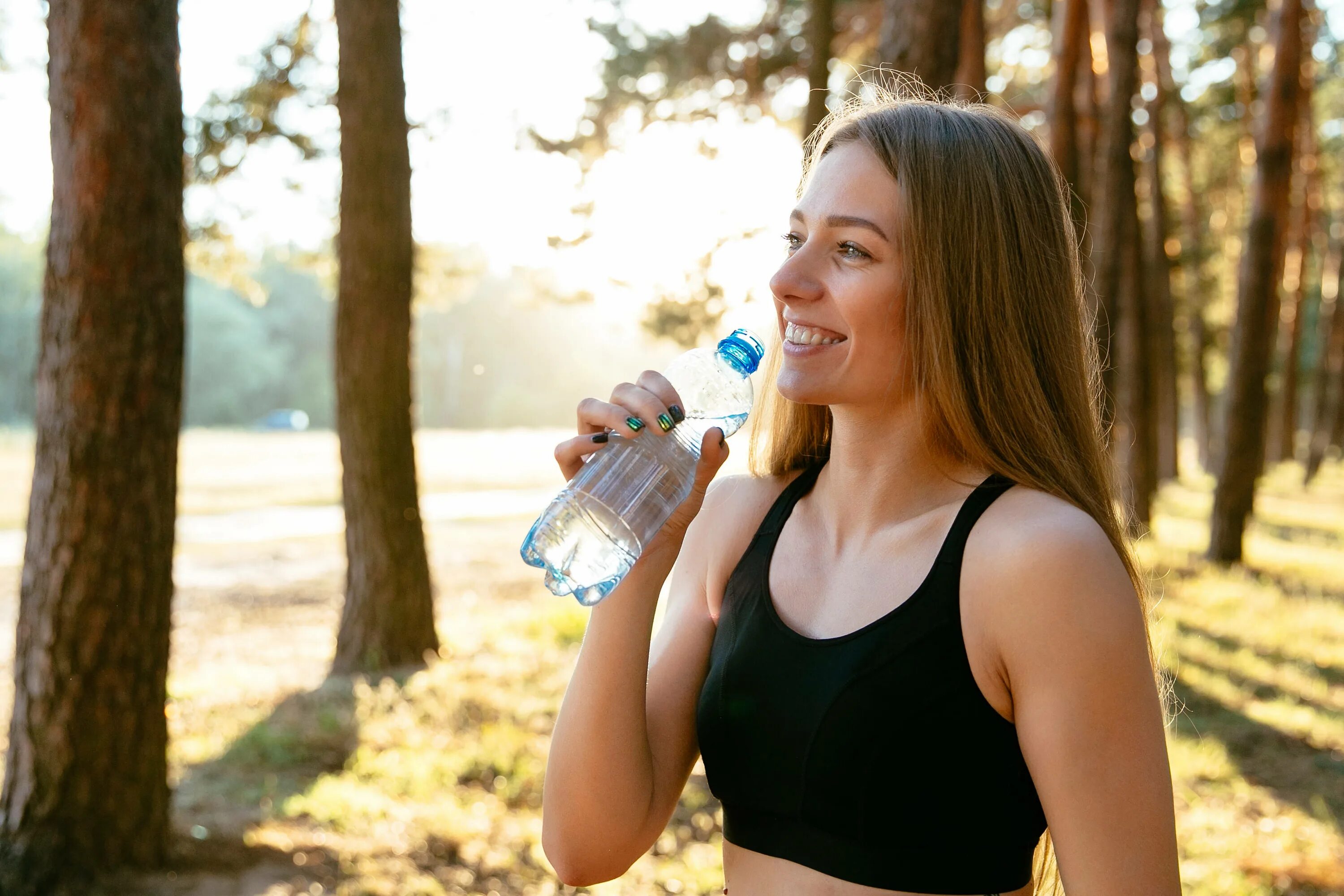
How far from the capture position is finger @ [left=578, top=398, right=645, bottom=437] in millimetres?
1944

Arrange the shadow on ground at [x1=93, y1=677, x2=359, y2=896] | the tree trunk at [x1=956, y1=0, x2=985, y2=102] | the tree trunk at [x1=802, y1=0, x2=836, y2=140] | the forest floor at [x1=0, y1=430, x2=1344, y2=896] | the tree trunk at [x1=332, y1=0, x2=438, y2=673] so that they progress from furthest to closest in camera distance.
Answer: the tree trunk at [x1=956, y1=0, x2=985, y2=102], the tree trunk at [x1=802, y1=0, x2=836, y2=140], the tree trunk at [x1=332, y1=0, x2=438, y2=673], the forest floor at [x1=0, y1=430, x2=1344, y2=896], the shadow on ground at [x1=93, y1=677, x2=359, y2=896]

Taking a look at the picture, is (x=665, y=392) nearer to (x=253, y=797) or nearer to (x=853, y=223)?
(x=853, y=223)

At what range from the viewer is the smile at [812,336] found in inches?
83.6

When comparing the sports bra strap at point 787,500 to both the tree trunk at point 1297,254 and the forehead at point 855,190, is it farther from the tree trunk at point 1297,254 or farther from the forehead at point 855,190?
the tree trunk at point 1297,254

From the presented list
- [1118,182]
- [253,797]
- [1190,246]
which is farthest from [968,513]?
[1190,246]

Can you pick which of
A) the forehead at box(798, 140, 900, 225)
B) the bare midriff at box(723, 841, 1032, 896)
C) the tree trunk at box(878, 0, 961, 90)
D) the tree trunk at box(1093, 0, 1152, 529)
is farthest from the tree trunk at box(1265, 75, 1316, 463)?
the bare midriff at box(723, 841, 1032, 896)

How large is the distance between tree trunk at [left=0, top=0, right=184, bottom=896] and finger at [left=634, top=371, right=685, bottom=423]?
9.09ft

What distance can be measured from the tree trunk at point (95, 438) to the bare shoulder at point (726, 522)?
2.53m

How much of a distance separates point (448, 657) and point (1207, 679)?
5.41m

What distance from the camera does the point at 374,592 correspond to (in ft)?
27.0

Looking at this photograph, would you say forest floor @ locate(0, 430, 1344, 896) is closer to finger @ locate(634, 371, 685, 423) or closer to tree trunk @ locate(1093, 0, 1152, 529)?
finger @ locate(634, 371, 685, 423)

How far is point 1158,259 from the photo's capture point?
69.2 feet

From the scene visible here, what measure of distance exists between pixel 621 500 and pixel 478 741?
14.8 feet

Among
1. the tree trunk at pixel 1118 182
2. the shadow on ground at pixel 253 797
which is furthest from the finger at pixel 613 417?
the tree trunk at pixel 1118 182
